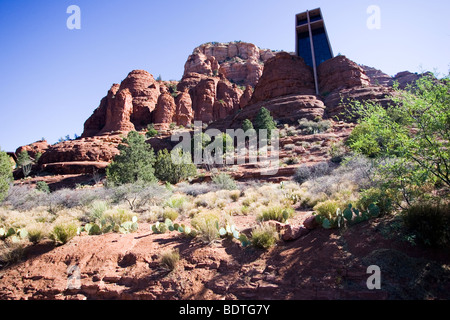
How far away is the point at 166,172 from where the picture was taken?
75.0 ft

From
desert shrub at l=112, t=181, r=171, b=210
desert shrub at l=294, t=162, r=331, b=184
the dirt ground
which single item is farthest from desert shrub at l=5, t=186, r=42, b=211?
desert shrub at l=294, t=162, r=331, b=184

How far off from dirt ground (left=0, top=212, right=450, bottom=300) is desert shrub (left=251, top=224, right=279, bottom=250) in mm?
137

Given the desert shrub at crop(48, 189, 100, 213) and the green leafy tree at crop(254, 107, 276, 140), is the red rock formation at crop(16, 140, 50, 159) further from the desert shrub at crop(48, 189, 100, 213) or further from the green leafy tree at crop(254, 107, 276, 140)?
the green leafy tree at crop(254, 107, 276, 140)

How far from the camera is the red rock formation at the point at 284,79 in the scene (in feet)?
131

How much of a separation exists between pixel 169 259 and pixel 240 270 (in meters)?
1.54

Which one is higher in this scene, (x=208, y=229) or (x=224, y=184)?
(x=208, y=229)

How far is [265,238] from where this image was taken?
15.8ft

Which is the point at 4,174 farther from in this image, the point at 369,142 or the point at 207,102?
the point at 207,102

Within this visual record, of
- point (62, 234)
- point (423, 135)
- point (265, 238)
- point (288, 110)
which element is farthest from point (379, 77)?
point (62, 234)

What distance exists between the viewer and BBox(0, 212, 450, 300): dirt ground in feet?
10.9

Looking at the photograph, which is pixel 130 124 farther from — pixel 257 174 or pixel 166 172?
pixel 257 174

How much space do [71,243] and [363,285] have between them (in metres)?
6.86

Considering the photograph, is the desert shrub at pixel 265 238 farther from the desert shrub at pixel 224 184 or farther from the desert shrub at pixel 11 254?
the desert shrub at pixel 224 184

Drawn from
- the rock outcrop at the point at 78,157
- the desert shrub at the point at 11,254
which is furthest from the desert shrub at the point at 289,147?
the rock outcrop at the point at 78,157
